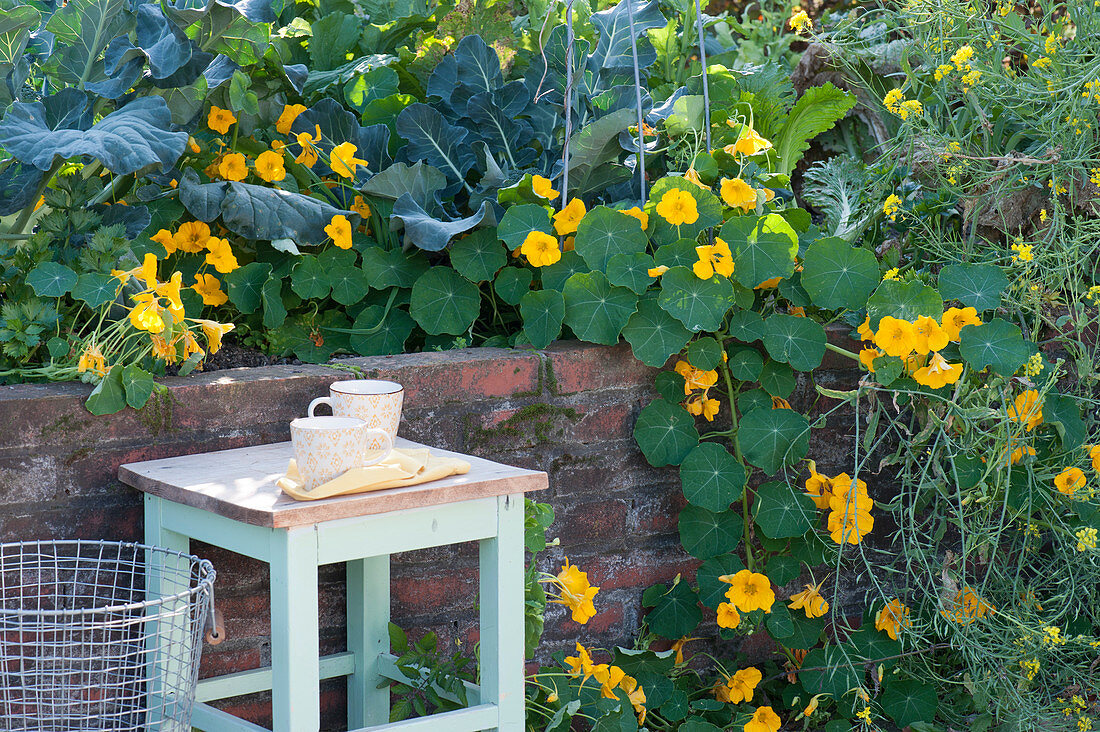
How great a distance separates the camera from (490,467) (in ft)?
4.64

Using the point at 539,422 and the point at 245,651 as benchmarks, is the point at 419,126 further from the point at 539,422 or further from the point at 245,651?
the point at 245,651

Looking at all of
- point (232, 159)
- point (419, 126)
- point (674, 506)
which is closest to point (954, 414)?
point (674, 506)

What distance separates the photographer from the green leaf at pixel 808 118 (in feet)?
7.14

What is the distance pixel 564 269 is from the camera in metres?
1.89

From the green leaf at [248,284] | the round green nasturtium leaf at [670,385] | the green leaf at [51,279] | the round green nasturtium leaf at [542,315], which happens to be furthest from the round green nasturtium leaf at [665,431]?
the green leaf at [51,279]

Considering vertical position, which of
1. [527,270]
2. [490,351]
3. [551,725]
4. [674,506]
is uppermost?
[527,270]

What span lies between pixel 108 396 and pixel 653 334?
0.87 metres

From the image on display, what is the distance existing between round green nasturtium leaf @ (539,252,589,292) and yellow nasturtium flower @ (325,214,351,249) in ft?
1.16

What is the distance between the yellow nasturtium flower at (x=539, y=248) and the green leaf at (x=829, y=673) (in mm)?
871

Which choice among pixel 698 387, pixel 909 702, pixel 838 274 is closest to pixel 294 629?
pixel 698 387

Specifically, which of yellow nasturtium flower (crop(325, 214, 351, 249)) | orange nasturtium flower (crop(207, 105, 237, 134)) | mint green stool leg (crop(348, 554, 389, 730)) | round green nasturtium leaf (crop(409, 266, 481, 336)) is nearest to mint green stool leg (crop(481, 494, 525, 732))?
mint green stool leg (crop(348, 554, 389, 730))

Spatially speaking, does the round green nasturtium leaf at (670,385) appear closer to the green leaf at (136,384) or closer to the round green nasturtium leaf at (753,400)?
the round green nasturtium leaf at (753,400)

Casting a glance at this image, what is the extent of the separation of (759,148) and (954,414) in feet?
1.94

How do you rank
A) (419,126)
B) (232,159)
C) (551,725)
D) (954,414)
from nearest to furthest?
(551,725) → (954,414) → (232,159) → (419,126)
